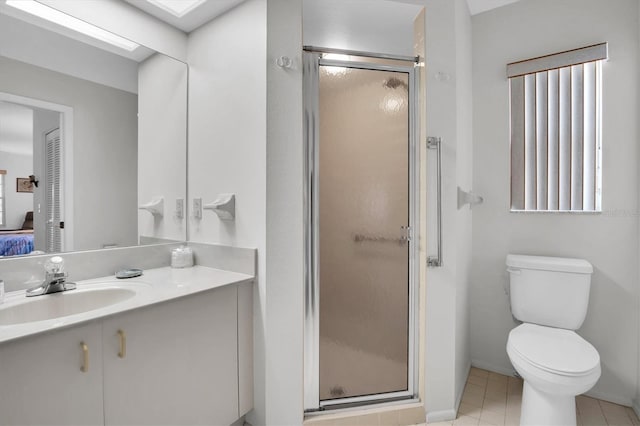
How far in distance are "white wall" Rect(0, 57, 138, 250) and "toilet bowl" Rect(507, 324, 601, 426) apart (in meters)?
2.16

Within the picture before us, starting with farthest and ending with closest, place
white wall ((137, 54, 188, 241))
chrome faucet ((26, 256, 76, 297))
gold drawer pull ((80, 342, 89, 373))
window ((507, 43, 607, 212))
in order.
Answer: window ((507, 43, 607, 212))
white wall ((137, 54, 188, 241))
chrome faucet ((26, 256, 76, 297))
gold drawer pull ((80, 342, 89, 373))

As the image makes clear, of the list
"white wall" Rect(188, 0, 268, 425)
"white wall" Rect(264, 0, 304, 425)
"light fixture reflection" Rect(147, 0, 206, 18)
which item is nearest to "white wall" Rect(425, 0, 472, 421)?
"white wall" Rect(264, 0, 304, 425)

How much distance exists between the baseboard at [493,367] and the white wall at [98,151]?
8.21 feet

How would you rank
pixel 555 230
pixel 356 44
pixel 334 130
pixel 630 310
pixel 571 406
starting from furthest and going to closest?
pixel 356 44
pixel 555 230
pixel 630 310
pixel 334 130
pixel 571 406

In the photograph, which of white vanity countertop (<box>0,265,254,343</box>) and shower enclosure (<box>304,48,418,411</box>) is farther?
shower enclosure (<box>304,48,418,411</box>)

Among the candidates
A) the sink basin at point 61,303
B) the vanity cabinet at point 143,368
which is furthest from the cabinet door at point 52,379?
the sink basin at point 61,303

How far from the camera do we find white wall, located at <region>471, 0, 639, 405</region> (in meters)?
1.84

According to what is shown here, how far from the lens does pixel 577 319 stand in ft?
5.98

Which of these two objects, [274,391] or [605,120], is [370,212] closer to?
[274,391]

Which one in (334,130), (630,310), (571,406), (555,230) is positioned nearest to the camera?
(571,406)

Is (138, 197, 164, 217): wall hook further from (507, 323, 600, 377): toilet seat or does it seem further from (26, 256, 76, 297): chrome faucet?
(507, 323, 600, 377): toilet seat

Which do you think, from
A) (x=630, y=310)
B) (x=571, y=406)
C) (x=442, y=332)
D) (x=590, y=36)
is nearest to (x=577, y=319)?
(x=630, y=310)

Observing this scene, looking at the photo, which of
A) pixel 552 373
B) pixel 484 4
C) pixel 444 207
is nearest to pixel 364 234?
pixel 444 207

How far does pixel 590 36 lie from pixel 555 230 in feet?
4.03
